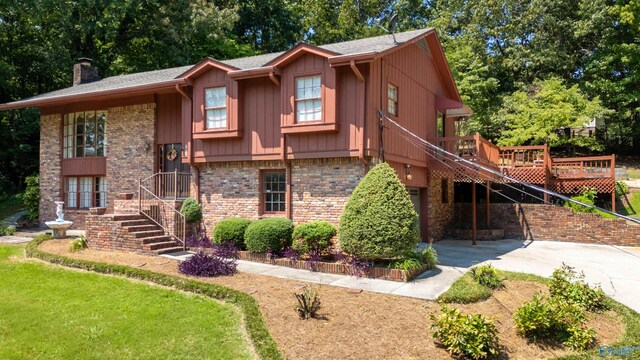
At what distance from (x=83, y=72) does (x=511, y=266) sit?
2121 cm

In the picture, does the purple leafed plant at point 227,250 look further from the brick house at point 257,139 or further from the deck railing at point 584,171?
the deck railing at point 584,171

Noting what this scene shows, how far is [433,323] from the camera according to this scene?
287 inches

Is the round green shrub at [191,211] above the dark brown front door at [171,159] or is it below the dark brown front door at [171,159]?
below

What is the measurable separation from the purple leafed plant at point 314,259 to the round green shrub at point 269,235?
0.95 meters

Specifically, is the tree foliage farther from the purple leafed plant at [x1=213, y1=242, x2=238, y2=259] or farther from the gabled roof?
the purple leafed plant at [x1=213, y1=242, x2=238, y2=259]

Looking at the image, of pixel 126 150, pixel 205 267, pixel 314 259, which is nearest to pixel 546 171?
pixel 314 259

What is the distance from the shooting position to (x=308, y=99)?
12453 millimetres

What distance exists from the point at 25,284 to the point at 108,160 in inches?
352

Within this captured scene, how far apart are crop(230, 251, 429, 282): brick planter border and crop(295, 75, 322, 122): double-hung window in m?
4.02

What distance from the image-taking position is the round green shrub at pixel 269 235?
1182cm

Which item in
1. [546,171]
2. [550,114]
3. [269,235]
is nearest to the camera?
[269,235]

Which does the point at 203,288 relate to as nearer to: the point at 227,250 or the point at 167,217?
the point at 227,250

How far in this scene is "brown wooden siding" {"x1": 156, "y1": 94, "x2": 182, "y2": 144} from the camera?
16.4m

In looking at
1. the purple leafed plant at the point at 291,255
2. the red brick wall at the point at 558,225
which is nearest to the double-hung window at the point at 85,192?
the purple leafed plant at the point at 291,255
